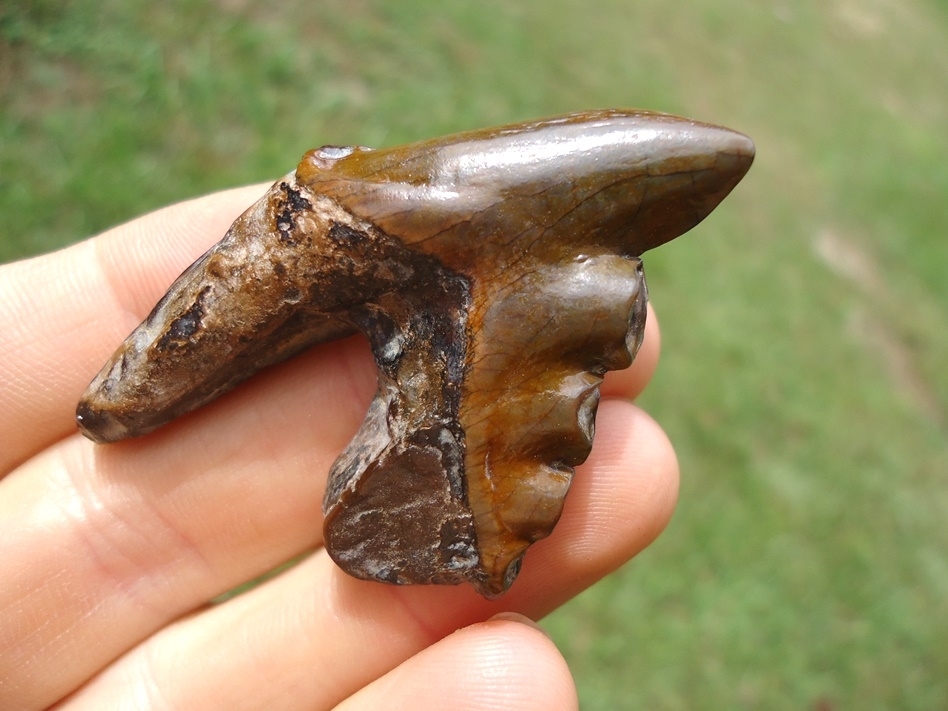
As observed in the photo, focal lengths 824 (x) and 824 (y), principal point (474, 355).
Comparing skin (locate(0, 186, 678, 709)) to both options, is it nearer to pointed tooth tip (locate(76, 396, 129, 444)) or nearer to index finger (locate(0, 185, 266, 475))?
index finger (locate(0, 185, 266, 475))

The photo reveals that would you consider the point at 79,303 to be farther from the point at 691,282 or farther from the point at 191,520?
the point at 691,282

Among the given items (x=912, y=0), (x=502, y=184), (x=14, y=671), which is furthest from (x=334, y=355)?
(x=912, y=0)

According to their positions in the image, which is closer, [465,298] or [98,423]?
[465,298]

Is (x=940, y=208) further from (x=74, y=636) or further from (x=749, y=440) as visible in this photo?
(x=74, y=636)

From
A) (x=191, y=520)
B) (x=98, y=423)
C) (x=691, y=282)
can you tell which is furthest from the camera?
(x=691, y=282)

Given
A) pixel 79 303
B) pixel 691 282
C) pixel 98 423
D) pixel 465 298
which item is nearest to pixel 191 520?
pixel 98 423

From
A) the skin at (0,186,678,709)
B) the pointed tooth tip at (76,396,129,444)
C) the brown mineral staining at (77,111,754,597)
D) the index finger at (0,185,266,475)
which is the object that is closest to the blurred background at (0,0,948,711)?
the index finger at (0,185,266,475)

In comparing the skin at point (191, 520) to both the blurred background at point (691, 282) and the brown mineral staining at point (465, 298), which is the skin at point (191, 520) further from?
the blurred background at point (691, 282)

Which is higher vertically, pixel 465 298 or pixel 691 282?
pixel 465 298
